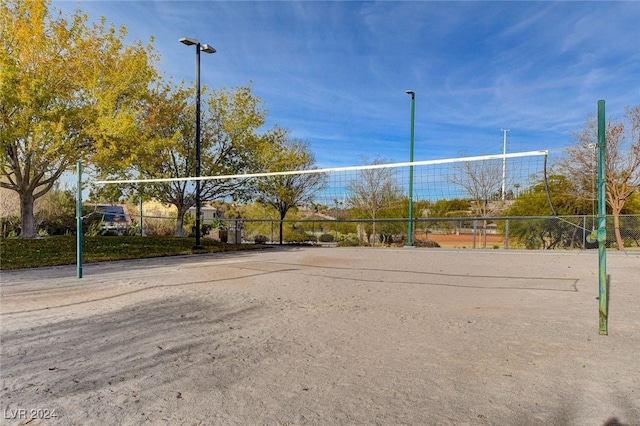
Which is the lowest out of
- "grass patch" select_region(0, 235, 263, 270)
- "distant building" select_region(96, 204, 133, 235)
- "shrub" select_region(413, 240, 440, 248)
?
"shrub" select_region(413, 240, 440, 248)

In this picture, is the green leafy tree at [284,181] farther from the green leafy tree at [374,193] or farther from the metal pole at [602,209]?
the metal pole at [602,209]

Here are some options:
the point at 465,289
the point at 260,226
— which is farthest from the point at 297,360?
the point at 260,226

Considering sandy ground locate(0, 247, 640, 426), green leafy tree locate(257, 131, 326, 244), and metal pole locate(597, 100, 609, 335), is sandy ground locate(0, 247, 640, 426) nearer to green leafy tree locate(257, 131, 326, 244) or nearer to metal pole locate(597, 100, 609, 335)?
metal pole locate(597, 100, 609, 335)

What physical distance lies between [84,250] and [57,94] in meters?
5.34

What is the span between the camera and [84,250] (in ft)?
45.2

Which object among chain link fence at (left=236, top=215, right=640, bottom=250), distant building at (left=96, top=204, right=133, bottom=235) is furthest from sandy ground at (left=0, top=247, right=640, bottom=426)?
distant building at (left=96, top=204, right=133, bottom=235)

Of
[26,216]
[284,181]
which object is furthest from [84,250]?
[284,181]

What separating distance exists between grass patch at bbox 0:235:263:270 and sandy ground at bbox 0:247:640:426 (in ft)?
12.6

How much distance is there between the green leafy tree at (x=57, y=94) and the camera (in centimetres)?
1246

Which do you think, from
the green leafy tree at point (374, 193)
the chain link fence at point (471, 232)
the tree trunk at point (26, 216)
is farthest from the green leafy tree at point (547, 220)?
the tree trunk at point (26, 216)

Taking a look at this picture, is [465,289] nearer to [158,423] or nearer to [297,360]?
[297,360]

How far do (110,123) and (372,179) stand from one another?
14.8 metres

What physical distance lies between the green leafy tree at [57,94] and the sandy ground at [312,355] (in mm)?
6956

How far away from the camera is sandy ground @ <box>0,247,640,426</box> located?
292 centimetres
